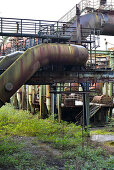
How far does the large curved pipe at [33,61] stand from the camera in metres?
8.75

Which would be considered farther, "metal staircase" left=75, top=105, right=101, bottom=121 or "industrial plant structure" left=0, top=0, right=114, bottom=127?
"metal staircase" left=75, top=105, right=101, bottom=121

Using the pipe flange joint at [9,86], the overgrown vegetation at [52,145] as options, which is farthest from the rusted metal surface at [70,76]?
the overgrown vegetation at [52,145]

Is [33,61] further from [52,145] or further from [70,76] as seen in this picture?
[52,145]

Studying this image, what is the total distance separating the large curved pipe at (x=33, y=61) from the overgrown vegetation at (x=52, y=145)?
2.52m

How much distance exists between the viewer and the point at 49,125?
1444 centimetres

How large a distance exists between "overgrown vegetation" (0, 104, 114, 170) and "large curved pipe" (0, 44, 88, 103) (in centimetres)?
252

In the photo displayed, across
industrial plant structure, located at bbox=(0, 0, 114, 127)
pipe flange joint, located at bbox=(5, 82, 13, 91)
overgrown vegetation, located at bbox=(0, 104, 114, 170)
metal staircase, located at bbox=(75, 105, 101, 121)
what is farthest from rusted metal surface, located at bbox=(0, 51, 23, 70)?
metal staircase, located at bbox=(75, 105, 101, 121)

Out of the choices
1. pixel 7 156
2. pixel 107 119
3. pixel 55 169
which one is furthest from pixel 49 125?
pixel 107 119

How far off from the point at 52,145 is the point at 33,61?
461 cm

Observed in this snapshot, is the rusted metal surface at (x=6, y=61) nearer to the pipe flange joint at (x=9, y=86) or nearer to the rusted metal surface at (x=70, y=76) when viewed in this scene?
the rusted metal surface at (x=70, y=76)

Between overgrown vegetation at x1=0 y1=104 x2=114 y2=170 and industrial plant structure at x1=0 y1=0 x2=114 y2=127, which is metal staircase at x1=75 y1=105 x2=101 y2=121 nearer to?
industrial plant structure at x1=0 y1=0 x2=114 y2=127

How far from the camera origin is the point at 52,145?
11.7 m

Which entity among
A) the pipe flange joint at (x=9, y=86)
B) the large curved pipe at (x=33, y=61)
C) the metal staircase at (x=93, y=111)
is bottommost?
the metal staircase at (x=93, y=111)

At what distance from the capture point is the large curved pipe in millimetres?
8750
